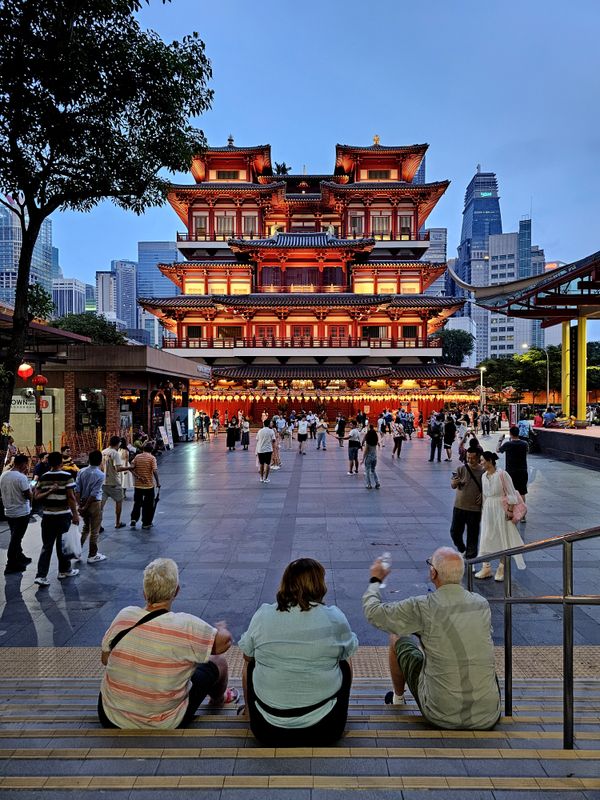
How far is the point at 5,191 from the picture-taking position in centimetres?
798

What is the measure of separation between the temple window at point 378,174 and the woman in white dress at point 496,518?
46310mm

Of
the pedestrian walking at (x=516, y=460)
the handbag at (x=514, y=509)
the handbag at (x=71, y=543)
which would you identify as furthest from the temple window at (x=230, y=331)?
the handbag at (x=514, y=509)

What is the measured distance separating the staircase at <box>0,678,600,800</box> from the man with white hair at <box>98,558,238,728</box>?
0.12m

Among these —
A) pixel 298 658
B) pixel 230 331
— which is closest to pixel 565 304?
pixel 298 658

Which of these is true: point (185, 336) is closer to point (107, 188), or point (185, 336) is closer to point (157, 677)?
point (107, 188)

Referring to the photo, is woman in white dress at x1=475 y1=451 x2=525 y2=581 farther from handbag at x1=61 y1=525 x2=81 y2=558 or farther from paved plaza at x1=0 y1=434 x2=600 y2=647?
handbag at x1=61 y1=525 x2=81 y2=558

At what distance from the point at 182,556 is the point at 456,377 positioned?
36.3m

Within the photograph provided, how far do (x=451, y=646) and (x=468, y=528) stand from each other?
492 centimetres

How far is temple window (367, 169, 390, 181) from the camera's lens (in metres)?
47.6

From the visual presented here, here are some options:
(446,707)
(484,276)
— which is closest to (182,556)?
(446,707)

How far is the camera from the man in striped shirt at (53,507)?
681 cm

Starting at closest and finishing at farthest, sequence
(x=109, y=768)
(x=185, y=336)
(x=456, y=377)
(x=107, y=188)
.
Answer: (x=109, y=768), (x=107, y=188), (x=456, y=377), (x=185, y=336)

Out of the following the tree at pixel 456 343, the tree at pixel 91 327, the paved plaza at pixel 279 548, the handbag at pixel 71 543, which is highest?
the tree at pixel 456 343

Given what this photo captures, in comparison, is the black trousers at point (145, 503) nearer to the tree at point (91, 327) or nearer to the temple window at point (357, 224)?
the temple window at point (357, 224)
